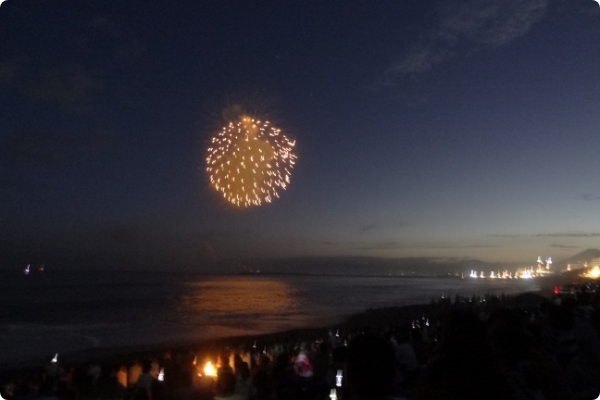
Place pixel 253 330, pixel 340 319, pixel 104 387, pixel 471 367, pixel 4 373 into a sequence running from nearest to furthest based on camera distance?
1. pixel 471 367
2. pixel 104 387
3. pixel 4 373
4. pixel 253 330
5. pixel 340 319

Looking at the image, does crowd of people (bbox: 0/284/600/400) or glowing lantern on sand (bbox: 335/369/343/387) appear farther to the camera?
glowing lantern on sand (bbox: 335/369/343/387)

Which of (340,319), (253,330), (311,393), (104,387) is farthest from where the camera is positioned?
(340,319)

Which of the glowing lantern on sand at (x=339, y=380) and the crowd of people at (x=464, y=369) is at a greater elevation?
the crowd of people at (x=464, y=369)

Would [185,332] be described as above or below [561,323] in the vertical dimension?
below

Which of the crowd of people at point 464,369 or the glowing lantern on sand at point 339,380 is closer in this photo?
the crowd of people at point 464,369

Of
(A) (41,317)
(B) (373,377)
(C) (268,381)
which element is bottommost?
(A) (41,317)

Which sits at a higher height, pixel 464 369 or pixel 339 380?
pixel 464 369

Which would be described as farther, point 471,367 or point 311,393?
point 311,393

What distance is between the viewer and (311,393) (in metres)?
6.17

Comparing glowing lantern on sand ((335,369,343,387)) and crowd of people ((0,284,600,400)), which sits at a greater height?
crowd of people ((0,284,600,400))

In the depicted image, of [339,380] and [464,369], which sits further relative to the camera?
[339,380]

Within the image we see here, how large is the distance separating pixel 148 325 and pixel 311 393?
3485 centimetres

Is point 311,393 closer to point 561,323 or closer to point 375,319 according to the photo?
point 561,323

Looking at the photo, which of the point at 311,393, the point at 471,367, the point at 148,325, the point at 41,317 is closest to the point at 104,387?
the point at 311,393
